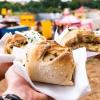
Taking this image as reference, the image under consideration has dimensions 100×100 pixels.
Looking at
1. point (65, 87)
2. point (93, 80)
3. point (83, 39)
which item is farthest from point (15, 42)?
point (65, 87)

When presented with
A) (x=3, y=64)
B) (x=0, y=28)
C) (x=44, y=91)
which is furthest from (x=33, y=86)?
(x=0, y=28)

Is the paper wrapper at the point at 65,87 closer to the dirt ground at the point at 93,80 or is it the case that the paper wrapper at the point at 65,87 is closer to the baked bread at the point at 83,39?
the dirt ground at the point at 93,80

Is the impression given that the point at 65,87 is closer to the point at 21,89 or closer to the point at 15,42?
the point at 21,89

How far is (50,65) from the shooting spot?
1086 millimetres

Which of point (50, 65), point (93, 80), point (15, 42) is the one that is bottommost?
point (93, 80)

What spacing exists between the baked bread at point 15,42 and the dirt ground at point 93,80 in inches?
10.3

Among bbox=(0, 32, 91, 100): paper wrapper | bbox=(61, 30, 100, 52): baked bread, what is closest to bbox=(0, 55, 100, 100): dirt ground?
bbox=(0, 32, 91, 100): paper wrapper

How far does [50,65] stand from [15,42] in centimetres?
63

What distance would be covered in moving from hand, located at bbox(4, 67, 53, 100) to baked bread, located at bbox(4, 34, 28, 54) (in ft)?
1.75

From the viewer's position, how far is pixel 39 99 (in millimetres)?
1003

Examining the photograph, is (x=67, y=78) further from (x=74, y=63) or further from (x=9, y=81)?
(x=9, y=81)

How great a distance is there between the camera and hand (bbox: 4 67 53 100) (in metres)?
0.98

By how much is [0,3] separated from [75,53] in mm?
15458

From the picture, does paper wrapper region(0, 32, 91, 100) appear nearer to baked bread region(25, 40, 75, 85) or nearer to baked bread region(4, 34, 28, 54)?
baked bread region(25, 40, 75, 85)
